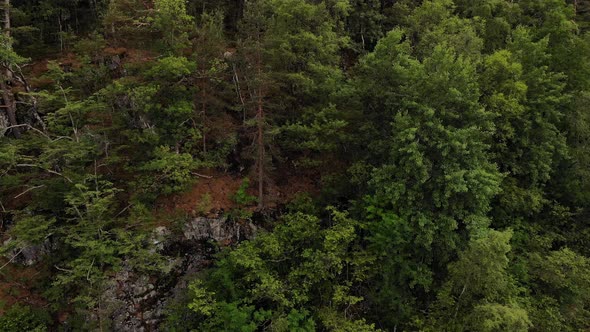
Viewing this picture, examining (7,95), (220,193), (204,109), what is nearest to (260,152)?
(220,193)

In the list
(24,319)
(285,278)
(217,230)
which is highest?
(217,230)

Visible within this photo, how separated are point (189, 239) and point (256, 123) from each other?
6.50 metres

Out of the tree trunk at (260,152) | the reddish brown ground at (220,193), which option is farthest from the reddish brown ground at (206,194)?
the tree trunk at (260,152)

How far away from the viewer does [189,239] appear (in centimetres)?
1836

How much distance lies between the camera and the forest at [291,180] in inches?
632

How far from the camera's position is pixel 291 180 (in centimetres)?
2184

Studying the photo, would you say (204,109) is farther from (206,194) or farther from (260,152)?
(206,194)

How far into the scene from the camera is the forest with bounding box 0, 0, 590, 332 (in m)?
16.0

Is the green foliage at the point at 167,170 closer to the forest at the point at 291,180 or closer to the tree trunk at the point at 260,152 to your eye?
the forest at the point at 291,180

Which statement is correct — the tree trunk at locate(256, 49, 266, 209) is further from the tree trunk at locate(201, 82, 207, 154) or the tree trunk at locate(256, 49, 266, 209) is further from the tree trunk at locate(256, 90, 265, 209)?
the tree trunk at locate(201, 82, 207, 154)

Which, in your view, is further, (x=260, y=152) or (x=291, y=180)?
(x=291, y=180)

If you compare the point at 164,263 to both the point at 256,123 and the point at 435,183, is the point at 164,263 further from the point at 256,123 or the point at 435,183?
the point at 435,183

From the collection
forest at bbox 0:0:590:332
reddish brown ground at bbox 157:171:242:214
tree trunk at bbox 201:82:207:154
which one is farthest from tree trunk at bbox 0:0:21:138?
tree trunk at bbox 201:82:207:154

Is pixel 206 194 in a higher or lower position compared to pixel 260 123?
lower
